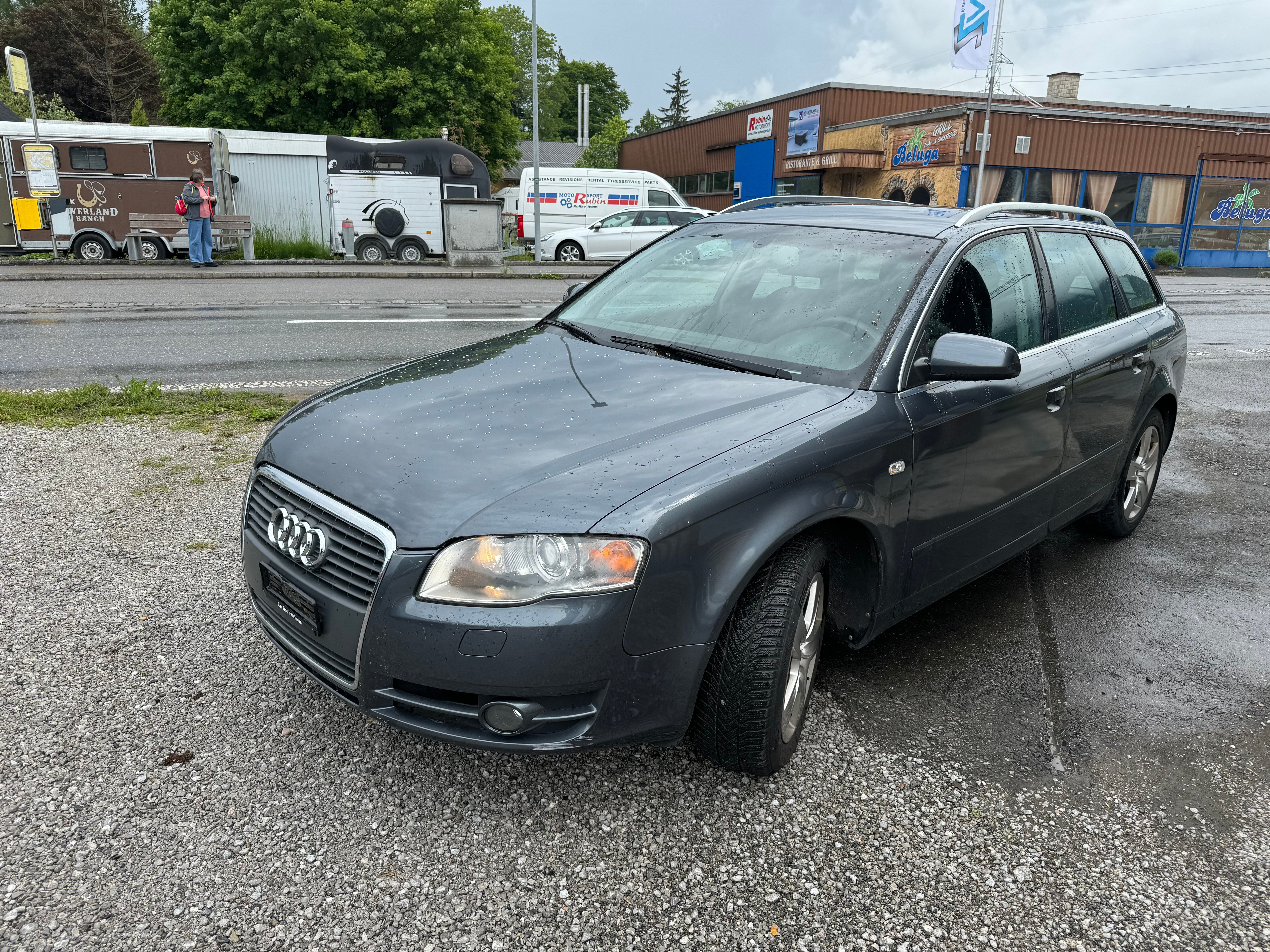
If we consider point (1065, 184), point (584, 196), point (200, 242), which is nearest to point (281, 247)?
point (200, 242)

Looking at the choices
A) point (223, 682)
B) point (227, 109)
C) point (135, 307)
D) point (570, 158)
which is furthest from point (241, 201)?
point (570, 158)

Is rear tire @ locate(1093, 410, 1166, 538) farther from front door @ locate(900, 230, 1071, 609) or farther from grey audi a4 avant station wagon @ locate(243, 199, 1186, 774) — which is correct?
front door @ locate(900, 230, 1071, 609)

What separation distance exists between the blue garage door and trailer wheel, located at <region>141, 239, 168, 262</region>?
2459 cm

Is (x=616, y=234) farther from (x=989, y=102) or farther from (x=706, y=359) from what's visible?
(x=706, y=359)

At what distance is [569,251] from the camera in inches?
976

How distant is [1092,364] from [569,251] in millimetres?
21904

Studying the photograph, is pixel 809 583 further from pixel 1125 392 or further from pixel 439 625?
pixel 1125 392

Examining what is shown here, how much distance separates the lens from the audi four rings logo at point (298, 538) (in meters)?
2.44

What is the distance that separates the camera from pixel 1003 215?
12.5 ft

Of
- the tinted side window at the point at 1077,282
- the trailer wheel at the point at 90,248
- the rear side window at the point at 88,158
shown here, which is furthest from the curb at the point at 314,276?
the tinted side window at the point at 1077,282

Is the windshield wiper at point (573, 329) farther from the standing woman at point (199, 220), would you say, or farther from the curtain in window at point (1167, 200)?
the curtain in window at point (1167, 200)

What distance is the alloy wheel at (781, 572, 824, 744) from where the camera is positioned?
2.65m

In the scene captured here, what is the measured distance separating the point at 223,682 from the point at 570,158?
261 ft

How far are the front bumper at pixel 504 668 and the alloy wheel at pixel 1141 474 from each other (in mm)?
3358
